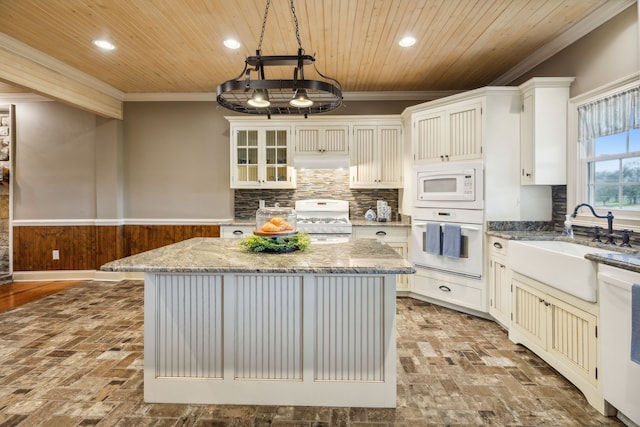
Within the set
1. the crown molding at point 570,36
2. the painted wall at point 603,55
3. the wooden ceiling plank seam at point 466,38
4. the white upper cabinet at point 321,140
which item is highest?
the wooden ceiling plank seam at point 466,38

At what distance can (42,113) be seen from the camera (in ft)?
16.5

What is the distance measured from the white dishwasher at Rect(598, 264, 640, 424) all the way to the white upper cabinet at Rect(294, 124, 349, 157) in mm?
3229

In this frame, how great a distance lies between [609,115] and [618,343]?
6.23ft

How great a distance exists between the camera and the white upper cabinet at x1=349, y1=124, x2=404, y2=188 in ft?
15.0

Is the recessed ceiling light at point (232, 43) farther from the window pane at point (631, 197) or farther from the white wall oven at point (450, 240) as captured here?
the window pane at point (631, 197)

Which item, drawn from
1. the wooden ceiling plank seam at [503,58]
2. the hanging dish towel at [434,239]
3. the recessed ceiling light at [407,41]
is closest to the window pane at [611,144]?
the wooden ceiling plank seam at [503,58]

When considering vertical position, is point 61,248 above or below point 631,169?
below

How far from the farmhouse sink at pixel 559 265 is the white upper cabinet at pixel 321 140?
8.21ft

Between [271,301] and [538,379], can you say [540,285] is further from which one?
[271,301]

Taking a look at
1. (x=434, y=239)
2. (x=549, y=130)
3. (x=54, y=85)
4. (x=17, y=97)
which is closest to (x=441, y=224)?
(x=434, y=239)

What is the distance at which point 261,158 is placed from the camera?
4707mm

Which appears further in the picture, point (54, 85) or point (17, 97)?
point (17, 97)

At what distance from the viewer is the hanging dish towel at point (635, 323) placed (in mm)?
1619

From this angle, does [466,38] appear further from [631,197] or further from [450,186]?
[631,197]
